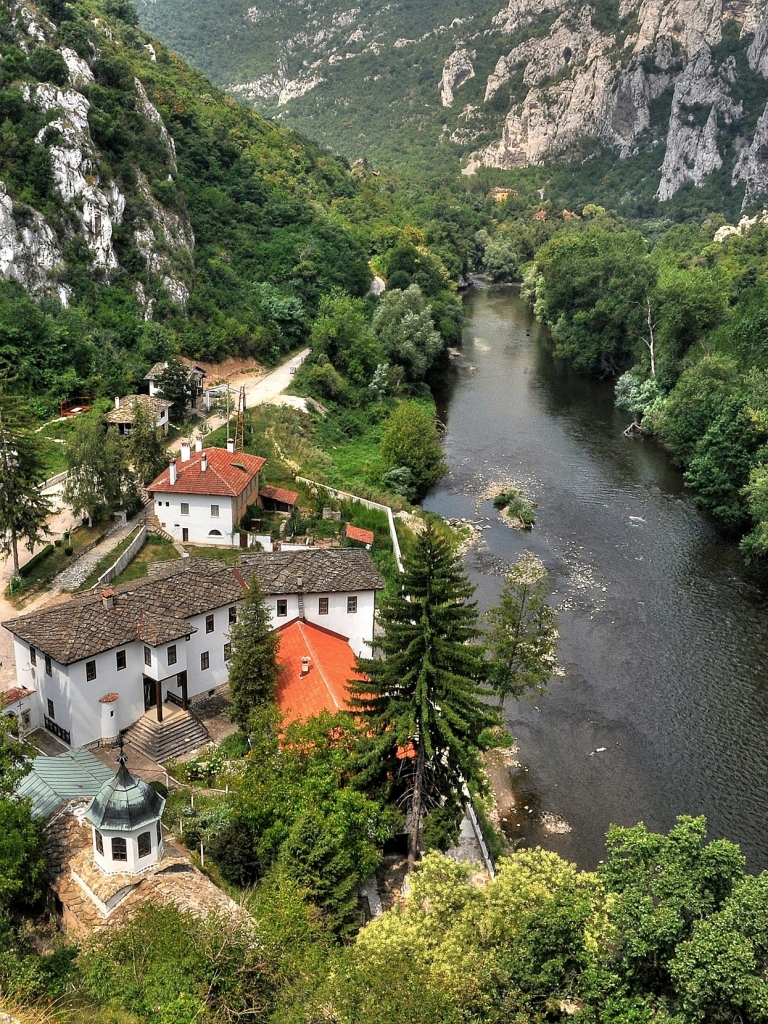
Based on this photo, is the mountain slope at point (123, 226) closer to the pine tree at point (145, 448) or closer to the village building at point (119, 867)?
the pine tree at point (145, 448)

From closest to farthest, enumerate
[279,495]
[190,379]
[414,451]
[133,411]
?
1. [279,495]
2. [133,411]
3. [414,451]
4. [190,379]

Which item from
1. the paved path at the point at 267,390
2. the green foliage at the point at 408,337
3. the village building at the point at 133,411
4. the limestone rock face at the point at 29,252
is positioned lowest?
the paved path at the point at 267,390

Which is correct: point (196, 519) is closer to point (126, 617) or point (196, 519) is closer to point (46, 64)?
point (126, 617)

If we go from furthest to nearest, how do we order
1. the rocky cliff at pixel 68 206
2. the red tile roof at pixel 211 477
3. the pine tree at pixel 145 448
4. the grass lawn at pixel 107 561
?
the rocky cliff at pixel 68 206, the pine tree at pixel 145 448, the red tile roof at pixel 211 477, the grass lawn at pixel 107 561

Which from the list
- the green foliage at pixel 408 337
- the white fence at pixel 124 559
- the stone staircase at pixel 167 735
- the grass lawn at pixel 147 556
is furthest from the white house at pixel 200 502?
the green foliage at pixel 408 337

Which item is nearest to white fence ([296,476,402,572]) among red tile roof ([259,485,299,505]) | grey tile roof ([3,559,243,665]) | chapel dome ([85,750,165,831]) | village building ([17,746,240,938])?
red tile roof ([259,485,299,505])

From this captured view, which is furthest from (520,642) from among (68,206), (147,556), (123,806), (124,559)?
(68,206)
